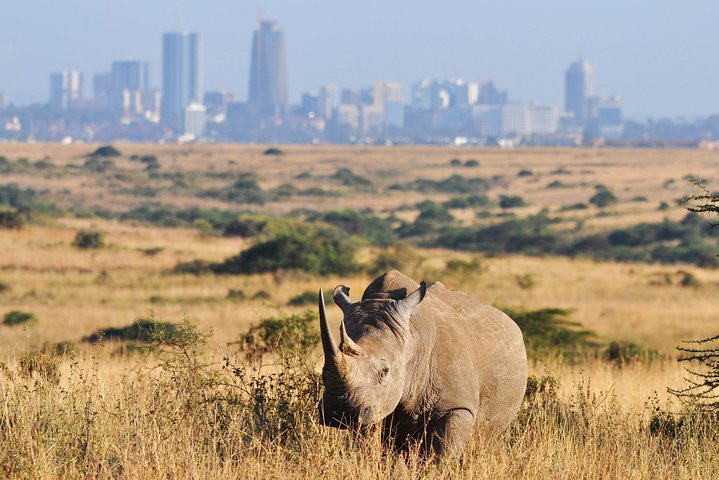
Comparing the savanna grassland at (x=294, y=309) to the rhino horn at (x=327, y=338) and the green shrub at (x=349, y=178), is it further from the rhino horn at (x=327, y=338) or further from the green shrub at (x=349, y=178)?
the rhino horn at (x=327, y=338)

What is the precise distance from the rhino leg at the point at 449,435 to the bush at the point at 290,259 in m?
25.5

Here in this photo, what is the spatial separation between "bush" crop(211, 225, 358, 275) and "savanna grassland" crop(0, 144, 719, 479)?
0.07m

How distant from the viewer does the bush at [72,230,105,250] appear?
3719 centimetres

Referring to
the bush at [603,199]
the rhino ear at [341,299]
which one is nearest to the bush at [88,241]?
the rhino ear at [341,299]

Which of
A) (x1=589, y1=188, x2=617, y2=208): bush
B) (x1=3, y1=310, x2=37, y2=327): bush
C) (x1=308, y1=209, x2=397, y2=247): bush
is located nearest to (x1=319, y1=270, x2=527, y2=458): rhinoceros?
(x1=3, y1=310, x2=37, y2=327): bush

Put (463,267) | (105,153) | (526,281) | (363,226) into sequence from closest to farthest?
(526,281), (463,267), (363,226), (105,153)

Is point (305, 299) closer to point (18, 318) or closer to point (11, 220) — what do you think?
point (18, 318)

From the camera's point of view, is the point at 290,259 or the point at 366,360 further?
the point at 290,259

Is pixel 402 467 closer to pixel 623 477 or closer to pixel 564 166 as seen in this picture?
pixel 623 477

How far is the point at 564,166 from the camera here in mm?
110438

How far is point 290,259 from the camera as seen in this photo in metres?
34.1

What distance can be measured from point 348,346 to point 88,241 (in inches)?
1256

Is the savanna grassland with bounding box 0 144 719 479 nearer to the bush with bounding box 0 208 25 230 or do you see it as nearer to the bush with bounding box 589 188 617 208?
the bush with bounding box 0 208 25 230

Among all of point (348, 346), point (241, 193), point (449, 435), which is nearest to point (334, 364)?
point (348, 346)
